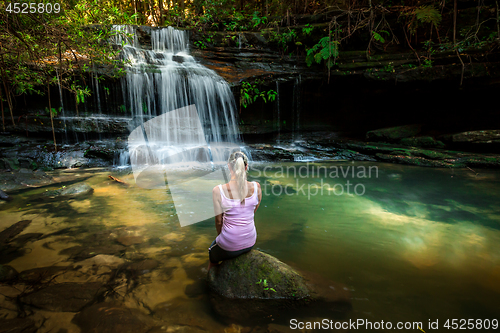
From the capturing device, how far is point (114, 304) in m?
2.51

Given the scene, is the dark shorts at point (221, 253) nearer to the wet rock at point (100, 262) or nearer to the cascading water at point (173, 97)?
the wet rock at point (100, 262)

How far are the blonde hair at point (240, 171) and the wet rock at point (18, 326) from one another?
7.14 ft

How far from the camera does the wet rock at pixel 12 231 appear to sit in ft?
12.4

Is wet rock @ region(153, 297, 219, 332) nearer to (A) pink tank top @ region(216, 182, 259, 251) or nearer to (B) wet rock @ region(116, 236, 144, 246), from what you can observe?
(A) pink tank top @ region(216, 182, 259, 251)

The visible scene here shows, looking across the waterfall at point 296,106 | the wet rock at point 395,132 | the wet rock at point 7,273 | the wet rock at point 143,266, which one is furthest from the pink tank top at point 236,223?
the wet rock at point 395,132

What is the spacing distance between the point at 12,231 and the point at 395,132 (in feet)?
44.7

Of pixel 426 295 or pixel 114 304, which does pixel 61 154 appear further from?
pixel 426 295

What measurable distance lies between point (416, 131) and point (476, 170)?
3752mm

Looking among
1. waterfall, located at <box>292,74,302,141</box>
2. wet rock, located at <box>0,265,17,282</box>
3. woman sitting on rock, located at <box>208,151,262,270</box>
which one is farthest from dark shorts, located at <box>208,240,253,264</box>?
waterfall, located at <box>292,74,302,141</box>

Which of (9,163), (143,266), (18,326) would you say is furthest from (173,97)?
(18,326)

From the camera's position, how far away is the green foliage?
11361mm

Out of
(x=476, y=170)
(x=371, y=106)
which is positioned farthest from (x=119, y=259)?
(x=371, y=106)

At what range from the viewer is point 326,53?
11.4m

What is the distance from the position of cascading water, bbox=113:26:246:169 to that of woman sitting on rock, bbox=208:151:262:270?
7753 mm
